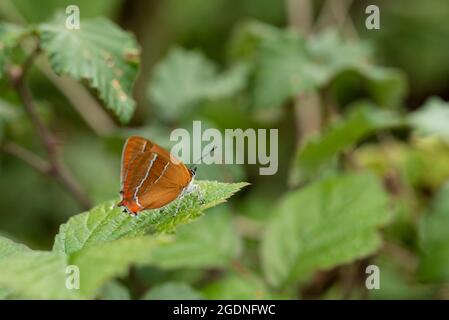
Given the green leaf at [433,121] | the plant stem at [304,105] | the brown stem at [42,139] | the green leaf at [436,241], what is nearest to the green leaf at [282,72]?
the plant stem at [304,105]

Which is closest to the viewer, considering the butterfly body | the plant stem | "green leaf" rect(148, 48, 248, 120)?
the butterfly body

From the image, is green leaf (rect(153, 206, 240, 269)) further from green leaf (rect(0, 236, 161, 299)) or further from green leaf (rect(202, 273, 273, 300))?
green leaf (rect(0, 236, 161, 299))

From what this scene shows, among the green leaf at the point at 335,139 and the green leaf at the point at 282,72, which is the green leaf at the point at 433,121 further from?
the green leaf at the point at 282,72

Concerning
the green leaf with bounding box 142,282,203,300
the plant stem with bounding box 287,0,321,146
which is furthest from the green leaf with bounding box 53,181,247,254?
the plant stem with bounding box 287,0,321,146

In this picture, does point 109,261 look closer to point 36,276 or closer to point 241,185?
point 36,276

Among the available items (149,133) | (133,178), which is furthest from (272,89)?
(133,178)

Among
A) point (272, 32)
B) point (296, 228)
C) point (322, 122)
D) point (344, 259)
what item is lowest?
point (344, 259)
